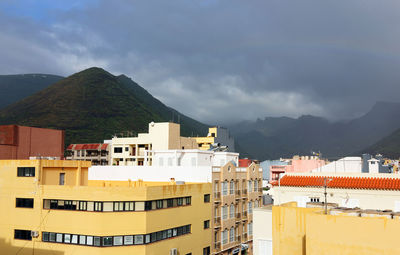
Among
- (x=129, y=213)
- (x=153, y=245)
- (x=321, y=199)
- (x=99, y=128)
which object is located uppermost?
(x=99, y=128)

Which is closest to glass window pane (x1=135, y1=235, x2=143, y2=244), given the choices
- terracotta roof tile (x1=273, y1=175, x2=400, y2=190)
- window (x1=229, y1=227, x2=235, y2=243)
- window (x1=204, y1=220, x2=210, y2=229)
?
window (x1=204, y1=220, x2=210, y2=229)

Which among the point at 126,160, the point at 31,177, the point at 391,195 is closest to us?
the point at 391,195

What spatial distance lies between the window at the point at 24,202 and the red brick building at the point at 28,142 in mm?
15761

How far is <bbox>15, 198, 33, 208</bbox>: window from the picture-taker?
135 feet

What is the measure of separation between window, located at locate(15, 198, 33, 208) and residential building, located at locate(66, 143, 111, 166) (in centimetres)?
6767

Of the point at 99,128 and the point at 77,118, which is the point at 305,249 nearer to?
the point at 99,128

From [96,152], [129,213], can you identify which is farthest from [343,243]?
[96,152]

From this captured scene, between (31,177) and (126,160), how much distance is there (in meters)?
56.6

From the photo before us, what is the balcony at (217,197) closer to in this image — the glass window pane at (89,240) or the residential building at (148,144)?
the glass window pane at (89,240)

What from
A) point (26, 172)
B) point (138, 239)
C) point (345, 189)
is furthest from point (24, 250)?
point (345, 189)

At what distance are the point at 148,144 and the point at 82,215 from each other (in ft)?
179

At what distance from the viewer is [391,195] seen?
27078 millimetres

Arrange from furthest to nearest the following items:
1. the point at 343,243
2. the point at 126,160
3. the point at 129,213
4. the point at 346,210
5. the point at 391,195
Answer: the point at 126,160, the point at 129,213, the point at 391,195, the point at 346,210, the point at 343,243

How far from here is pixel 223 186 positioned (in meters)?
53.8
